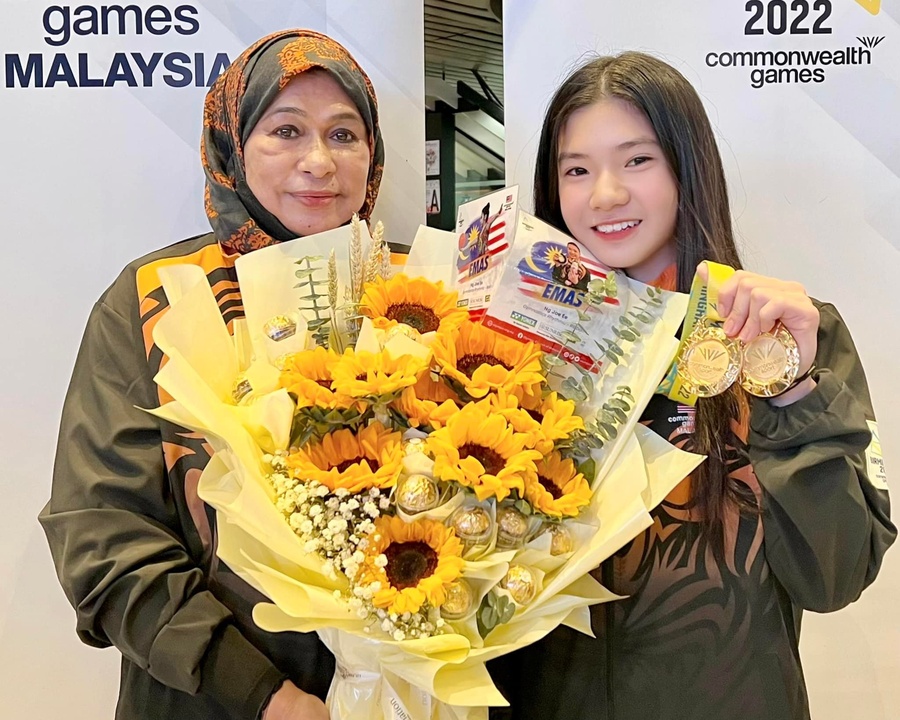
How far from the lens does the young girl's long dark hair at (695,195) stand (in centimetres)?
115

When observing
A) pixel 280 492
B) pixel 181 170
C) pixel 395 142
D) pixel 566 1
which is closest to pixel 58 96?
pixel 181 170

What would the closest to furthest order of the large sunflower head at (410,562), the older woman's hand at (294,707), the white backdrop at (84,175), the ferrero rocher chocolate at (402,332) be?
the large sunflower head at (410,562) < the ferrero rocher chocolate at (402,332) < the older woman's hand at (294,707) < the white backdrop at (84,175)

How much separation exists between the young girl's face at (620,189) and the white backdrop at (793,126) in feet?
1.72

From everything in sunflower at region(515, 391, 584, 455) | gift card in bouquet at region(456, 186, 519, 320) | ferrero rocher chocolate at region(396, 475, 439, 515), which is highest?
gift card in bouquet at region(456, 186, 519, 320)

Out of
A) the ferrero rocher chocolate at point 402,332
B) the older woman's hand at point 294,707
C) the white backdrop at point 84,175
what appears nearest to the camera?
the ferrero rocher chocolate at point 402,332

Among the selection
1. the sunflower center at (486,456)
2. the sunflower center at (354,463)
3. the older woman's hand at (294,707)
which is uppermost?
the sunflower center at (486,456)

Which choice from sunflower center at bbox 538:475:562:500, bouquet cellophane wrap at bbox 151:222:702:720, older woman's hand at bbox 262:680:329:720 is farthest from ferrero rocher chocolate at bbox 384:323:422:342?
older woman's hand at bbox 262:680:329:720

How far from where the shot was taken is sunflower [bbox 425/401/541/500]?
2.78ft

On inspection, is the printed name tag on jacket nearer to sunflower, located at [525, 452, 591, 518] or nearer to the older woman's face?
sunflower, located at [525, 452, 591, 518]

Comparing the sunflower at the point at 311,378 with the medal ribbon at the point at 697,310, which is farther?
the medal ribbon at the point at 697,310

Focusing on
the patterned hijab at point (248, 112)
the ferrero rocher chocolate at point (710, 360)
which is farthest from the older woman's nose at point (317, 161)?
the ferrero rocher chocolate at point (710, 360)

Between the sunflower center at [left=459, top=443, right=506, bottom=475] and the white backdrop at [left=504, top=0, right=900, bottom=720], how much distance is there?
0.94m

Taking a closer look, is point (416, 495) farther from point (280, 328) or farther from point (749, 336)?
point (749, 336)

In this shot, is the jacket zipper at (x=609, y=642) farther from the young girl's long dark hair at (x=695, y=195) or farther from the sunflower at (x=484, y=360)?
the sunflower at (x=484, y=360)
